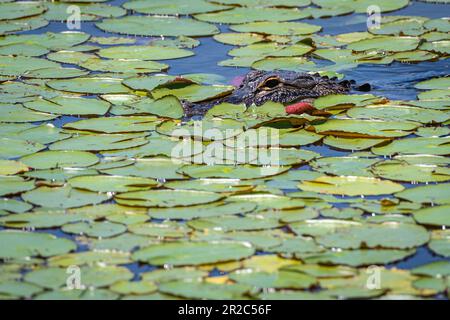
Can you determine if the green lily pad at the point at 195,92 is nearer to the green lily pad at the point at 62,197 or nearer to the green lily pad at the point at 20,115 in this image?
the green lily pad at the point at 20,115

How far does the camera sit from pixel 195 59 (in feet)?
31.0

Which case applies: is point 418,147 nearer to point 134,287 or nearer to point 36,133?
point 134,287

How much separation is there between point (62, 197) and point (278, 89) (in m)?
2.91

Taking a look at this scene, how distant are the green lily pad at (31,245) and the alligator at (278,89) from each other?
2837mm

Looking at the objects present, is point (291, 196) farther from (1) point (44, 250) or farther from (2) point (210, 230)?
(1) point (44, 250)

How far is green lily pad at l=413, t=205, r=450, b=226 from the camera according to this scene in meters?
5.66

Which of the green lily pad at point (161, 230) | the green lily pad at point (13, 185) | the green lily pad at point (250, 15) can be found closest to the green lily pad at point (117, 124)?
the green lily pad at point (13, 185)

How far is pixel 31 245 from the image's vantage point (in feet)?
17.9

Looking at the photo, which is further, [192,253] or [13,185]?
[13,185]

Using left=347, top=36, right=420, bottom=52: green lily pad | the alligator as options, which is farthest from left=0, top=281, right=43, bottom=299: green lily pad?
left=347, top=36, right=420, bottom=52: green lily pad

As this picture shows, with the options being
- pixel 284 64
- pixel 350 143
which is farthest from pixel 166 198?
pixel 284 64

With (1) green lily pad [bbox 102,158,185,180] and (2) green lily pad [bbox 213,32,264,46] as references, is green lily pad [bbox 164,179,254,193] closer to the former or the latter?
(1) green lily pad [bbox 102,158,185,180]
